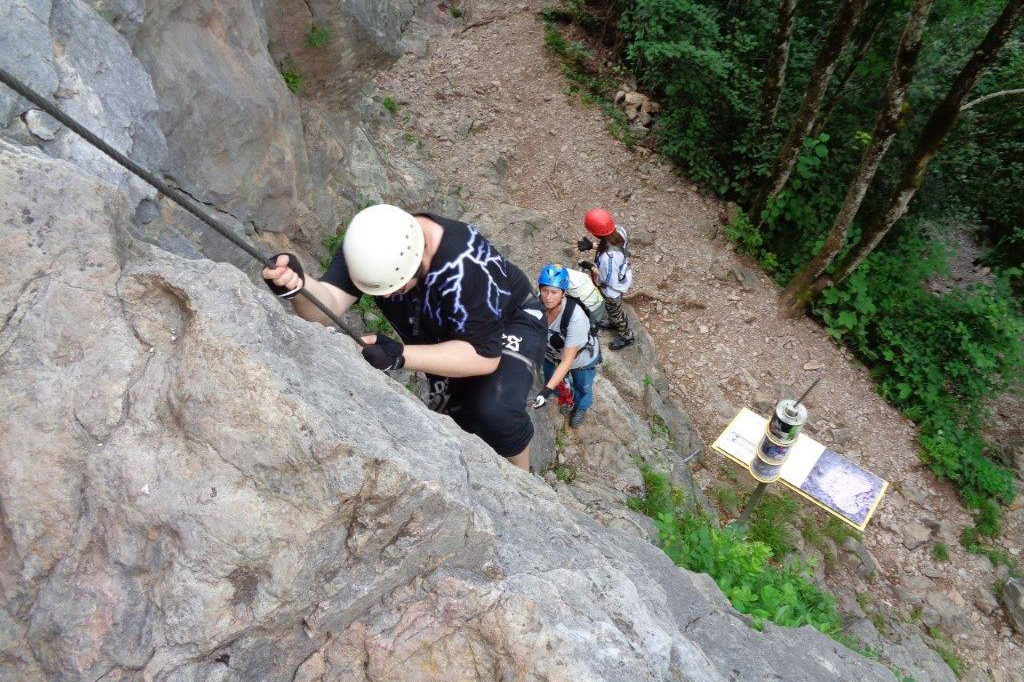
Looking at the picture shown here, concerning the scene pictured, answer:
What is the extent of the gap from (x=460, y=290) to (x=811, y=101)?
849 centimetres

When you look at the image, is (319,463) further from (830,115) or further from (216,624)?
(830,115)

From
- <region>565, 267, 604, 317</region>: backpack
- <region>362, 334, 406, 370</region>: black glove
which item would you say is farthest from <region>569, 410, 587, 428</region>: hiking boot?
<region>362, 334, 406, 370</region>: black glove

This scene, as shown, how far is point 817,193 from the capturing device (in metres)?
10.8

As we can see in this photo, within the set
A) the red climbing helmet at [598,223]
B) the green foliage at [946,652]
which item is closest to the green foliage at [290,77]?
the red climbing helmet at [598,223]

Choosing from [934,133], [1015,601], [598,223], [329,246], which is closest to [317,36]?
[329,246]

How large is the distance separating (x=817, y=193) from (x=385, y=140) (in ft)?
Result: 25.3

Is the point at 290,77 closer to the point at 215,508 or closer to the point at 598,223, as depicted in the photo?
the point at 598,223

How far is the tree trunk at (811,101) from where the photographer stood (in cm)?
837

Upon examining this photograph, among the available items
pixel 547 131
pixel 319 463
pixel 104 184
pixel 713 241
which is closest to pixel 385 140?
Result: pixel 547 131

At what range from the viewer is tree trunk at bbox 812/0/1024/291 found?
7168mm

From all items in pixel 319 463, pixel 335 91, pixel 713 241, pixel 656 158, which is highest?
pixel 319 463

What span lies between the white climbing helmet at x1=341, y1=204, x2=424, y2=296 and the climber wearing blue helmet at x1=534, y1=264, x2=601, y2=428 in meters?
1.65

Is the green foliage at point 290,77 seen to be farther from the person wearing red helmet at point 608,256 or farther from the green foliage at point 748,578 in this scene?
the green foliage at point 748,578

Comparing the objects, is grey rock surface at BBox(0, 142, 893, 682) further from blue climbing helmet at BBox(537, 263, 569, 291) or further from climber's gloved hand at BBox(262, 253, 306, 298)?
blue climbing helmet at BBox(537, 263, 569, 291)
